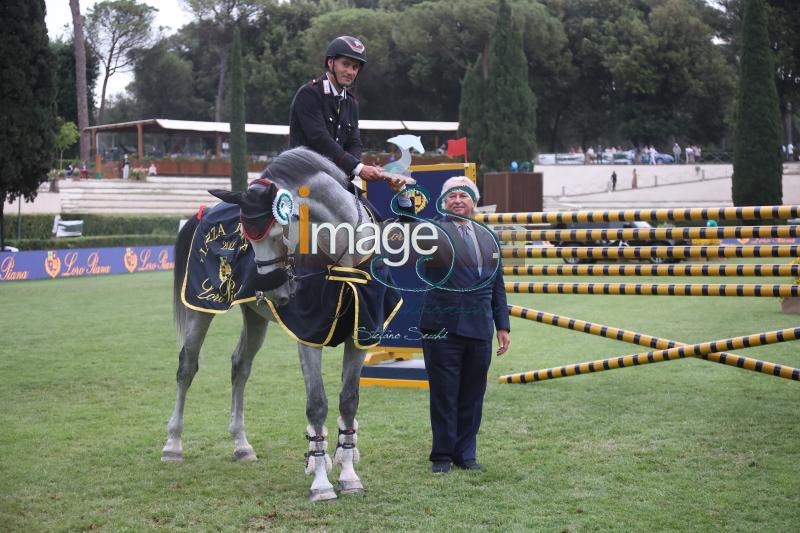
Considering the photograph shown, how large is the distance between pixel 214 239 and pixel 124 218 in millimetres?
37863

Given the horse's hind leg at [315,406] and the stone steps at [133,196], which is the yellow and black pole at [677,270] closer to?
the horse's hind leg at [315,406]

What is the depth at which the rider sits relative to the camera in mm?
6211

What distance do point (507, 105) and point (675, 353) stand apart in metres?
44.4

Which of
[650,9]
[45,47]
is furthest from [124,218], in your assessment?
[650,9]

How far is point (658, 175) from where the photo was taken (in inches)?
2125

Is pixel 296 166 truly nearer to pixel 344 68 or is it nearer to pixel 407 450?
pixel 344 68

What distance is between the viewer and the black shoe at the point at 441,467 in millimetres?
6488

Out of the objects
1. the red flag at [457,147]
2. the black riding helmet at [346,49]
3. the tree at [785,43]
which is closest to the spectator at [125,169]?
the tree at [785,43]

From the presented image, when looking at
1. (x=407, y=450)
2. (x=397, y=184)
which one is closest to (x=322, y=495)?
(x=407, y=450)

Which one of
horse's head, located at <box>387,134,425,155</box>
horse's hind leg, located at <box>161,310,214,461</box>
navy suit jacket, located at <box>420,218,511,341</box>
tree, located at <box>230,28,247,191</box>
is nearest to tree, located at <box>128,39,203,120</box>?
tree, located at <box>230,28,247,191</box>

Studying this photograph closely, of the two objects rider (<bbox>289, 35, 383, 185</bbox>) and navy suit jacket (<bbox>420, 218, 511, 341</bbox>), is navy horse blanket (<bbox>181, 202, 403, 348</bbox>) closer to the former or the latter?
navy suit jacket (<bbox>420, 218, 511, 341</bbox>)

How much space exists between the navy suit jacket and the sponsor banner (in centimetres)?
1908

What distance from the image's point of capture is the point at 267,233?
18.6 ft

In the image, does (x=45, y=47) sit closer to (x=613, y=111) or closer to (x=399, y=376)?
(x=399, y=376)
